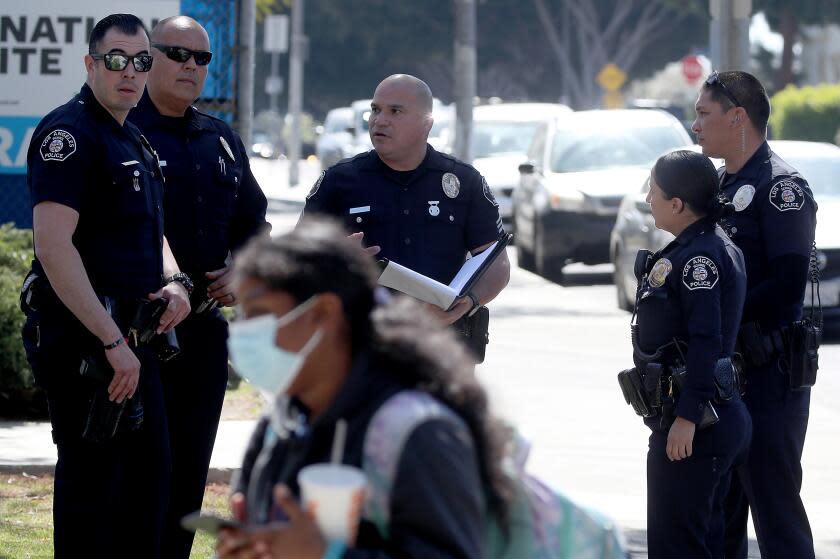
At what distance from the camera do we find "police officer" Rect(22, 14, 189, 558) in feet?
15.5

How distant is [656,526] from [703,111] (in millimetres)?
1441

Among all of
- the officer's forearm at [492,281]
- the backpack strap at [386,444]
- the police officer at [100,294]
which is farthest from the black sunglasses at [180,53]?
the backpack strap at [386,444]

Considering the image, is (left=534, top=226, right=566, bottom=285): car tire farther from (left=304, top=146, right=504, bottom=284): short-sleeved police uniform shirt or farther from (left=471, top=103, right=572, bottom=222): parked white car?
(left=304, top=146, right=504, bottom=284): short-sleeved police uniform shirt

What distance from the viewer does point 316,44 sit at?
59.9 meters

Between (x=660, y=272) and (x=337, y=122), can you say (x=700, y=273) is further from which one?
(x=337, y=122)

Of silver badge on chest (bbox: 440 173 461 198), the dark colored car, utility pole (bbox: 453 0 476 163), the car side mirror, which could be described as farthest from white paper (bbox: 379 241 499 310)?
utility pole (bbox: 453 0 476 163)

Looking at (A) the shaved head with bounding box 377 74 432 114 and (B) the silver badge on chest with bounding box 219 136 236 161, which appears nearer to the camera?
(B) the silver badge on chest with bounding box 219 136 236 161

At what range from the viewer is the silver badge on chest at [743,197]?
5266mm

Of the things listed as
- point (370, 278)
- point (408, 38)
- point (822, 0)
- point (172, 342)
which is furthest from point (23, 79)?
point (408, 38)

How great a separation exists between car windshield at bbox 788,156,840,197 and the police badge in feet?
29.2

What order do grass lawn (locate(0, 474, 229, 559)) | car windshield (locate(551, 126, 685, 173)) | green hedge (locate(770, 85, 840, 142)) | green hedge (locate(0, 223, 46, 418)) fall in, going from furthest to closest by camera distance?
1. green hedge (locate(770, 85, 840, 142))
2. car windshield (locate(551, 126, 685, 173))
3. green hedge (locate(0, 223, 46, 418))
4. grass lawn (locate(0, 474, 229, 559))

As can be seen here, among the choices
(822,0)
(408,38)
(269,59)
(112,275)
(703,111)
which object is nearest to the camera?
(112,275)

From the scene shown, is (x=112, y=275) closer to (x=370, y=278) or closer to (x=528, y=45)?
(x=370, y=278)

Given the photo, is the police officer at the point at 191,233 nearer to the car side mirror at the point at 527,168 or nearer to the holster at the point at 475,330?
the holster at the point at 475,330
